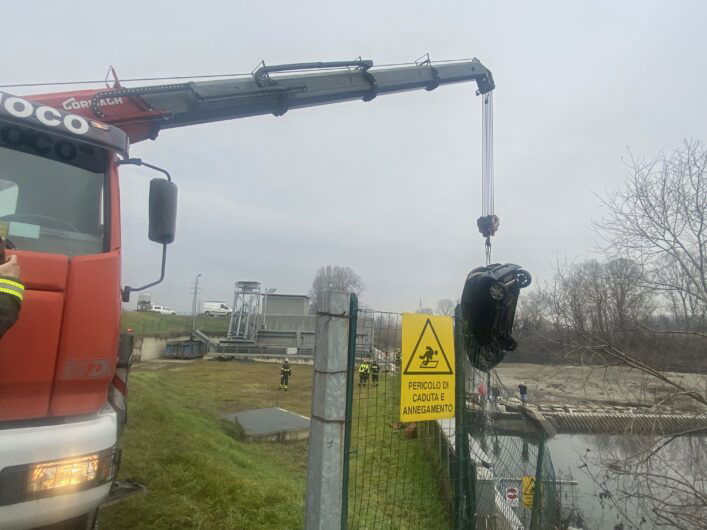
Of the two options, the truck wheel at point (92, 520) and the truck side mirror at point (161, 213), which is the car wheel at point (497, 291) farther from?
the truck wheel at point (92, 520)

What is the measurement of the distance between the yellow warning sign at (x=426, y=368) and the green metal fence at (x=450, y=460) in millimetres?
142

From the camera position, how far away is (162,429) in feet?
A: 22.7

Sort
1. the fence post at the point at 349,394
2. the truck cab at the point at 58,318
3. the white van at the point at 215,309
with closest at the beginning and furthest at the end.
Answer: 1. the truck cab at the point at 58,318
2. the fence post at the point at 349,394
3. the white van at the point at 215,309

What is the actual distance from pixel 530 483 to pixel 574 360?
81.1 inches

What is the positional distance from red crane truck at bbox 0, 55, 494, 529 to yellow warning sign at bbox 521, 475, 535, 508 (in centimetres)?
470

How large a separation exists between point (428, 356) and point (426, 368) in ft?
0.26

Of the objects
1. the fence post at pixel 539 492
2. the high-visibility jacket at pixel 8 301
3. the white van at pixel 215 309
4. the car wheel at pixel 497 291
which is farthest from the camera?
the white van at pixel 215 309

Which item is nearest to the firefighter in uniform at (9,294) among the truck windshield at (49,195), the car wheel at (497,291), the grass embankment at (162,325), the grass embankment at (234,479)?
the truck windshield at (49,195)

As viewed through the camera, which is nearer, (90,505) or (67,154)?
(90,505)

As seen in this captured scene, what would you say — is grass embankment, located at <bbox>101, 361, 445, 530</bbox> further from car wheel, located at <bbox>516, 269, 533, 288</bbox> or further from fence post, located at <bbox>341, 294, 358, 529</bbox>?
car wheel, located at <bbox>516, 269, 533, 288</bbox>

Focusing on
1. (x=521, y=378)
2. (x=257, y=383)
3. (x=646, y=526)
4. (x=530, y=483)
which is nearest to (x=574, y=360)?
(x=530, y=483)

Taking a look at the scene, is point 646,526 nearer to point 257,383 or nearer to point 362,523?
point 362,523

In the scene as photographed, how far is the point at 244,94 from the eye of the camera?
676 centimetres

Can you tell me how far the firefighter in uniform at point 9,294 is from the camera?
6.84ft
